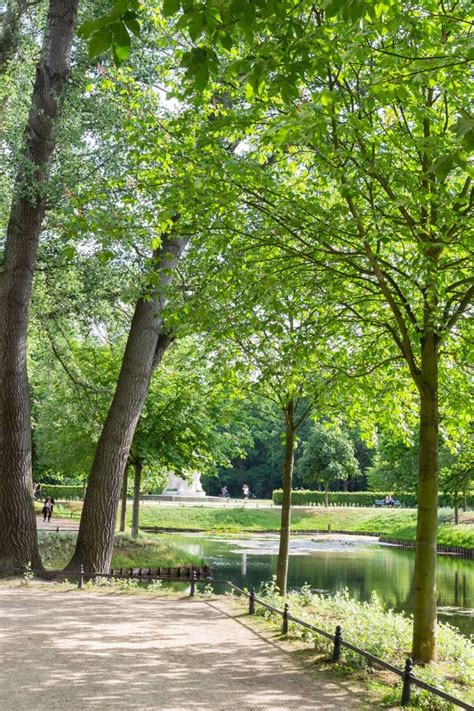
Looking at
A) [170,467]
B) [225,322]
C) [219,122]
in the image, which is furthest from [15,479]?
[170,467]

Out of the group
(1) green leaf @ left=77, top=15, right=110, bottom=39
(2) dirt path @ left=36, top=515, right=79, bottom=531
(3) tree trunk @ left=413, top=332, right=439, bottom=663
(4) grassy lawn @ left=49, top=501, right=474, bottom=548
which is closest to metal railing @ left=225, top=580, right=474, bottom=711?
(3) tree trunk @ left=413, top=332, right=439, bottom=663

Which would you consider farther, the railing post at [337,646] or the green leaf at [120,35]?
the railing post at [337,646]

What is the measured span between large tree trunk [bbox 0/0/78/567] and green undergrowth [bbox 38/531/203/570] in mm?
7244

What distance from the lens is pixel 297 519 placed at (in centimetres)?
5547

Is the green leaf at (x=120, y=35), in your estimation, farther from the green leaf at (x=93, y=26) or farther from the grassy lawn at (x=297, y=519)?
the grassy lawn at (x=297, y=519)

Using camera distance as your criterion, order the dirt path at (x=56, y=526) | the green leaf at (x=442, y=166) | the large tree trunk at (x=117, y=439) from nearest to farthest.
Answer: the green leaf at (x=442, y=166) → the large tree trunk at (x=117, y=439) → the dirt path at (x=56, y=526)

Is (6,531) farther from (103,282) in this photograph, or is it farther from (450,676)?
(450,676)

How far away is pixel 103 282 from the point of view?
16797 millimetres

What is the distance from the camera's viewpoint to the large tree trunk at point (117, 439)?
48.9 ft

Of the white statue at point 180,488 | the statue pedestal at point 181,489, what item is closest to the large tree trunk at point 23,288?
the statue pedestal at point 181,489

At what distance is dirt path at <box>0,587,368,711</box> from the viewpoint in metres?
7.20

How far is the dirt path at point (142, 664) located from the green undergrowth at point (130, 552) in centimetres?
991

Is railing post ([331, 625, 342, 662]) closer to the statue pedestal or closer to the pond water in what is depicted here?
the pond water

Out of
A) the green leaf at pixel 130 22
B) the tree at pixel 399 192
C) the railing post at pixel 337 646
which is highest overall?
the tree at pixel 399 192
